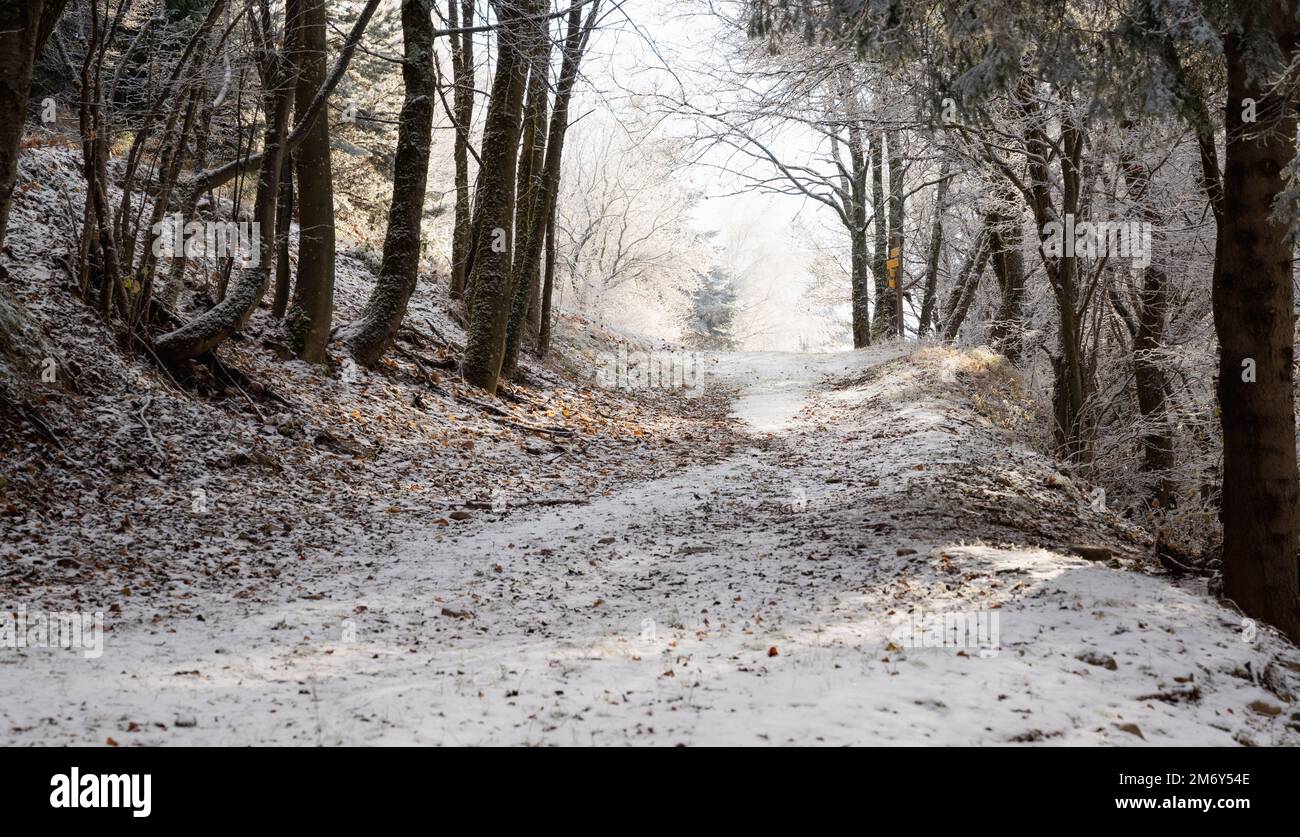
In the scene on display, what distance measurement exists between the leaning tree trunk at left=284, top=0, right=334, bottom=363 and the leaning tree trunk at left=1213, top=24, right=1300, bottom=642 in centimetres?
986

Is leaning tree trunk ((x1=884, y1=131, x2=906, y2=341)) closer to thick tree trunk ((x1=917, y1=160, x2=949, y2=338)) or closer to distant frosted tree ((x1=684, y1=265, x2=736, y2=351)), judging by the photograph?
thick tree trunk ((x1=917, y1=160, x2=949, y2=338))

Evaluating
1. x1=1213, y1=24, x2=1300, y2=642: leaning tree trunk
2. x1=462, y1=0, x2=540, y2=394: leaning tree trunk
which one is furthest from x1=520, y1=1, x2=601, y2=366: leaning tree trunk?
x1=1213, y1=24, x2=1300, y2=642: leaning tree trunk

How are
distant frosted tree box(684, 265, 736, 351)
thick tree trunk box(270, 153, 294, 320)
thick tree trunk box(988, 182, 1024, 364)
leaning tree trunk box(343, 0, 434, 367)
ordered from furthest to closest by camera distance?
distant frosted tree box(684, 265, 736, 351), thick tree trunk box(988, 182, 1024, 364), leaning tree trunk box(343, 0, 434, 367), thick tree trunk box(270, 153, 294, 320)

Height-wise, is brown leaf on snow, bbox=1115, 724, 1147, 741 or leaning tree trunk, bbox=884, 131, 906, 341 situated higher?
leaning tree trunk, bbox=884, 131, 906, 341

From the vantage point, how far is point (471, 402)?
12.9 meters

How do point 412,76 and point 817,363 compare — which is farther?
point 817,363

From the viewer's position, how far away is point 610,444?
13.0 m

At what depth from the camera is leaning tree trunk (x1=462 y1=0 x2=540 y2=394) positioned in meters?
13.4

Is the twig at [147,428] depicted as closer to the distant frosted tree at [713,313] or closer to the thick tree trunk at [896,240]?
the thick tree trunk at [896,240]
